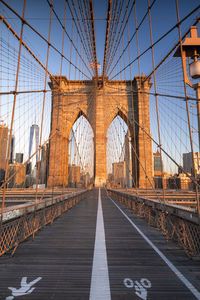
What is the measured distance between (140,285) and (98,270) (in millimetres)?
558

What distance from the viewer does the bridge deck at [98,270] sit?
6.15 ft

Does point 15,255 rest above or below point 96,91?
below

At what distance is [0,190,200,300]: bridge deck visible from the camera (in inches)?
73.7

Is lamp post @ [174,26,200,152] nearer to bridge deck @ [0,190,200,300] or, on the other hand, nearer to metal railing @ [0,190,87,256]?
bridge deck @ [0,190,200,300]

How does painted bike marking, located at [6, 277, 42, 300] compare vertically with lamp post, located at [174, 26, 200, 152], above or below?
below

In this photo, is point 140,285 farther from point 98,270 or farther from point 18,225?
point 18,225

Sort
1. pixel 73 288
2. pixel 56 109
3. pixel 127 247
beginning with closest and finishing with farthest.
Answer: pixel 73 288, pixel 127 247, pixel 56 109

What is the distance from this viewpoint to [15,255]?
9.28 feet

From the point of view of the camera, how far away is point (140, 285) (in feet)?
6.66

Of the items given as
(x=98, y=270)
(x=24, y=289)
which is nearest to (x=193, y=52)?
(x=98, y=270)

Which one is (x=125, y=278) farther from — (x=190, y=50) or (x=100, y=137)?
(x=100, y=137)

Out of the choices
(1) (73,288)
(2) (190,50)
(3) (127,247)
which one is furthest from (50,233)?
(2) (190,50)

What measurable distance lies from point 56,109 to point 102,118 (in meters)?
7.58

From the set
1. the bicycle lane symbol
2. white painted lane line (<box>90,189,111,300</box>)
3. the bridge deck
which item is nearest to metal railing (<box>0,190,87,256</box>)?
the bridge deck
